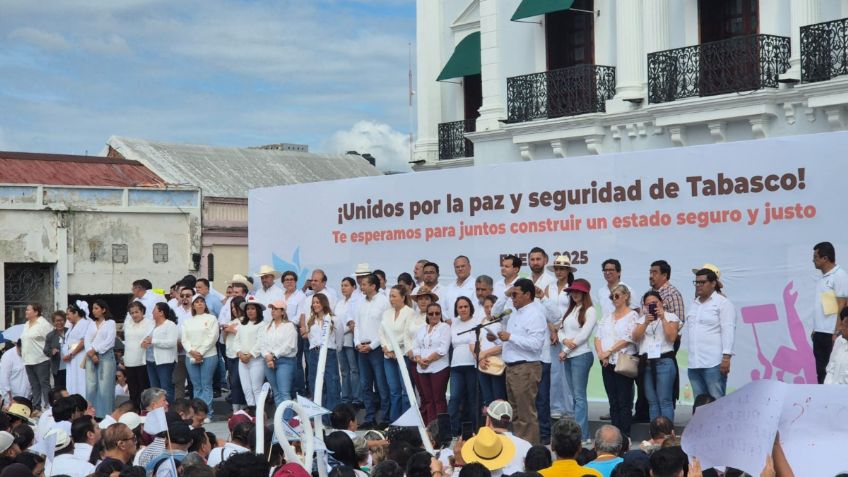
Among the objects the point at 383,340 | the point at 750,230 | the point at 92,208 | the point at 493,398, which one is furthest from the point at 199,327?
the point at 92,208

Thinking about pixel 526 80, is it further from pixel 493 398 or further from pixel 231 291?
pixel 493 398

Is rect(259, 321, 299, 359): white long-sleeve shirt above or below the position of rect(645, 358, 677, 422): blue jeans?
above

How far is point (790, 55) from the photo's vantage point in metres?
22.9

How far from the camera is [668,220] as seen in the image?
15.1m

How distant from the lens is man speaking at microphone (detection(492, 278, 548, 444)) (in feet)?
44.9

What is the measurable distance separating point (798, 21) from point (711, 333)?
10731 mm

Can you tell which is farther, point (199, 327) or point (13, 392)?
point (13, 392)

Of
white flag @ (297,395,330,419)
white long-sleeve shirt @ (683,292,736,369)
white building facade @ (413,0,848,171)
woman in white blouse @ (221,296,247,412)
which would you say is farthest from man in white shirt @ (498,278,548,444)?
white building facade @ (413,0,848,171)

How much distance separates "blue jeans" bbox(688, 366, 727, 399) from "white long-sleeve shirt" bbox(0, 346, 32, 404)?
10.0m

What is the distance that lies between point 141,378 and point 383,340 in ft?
14.2

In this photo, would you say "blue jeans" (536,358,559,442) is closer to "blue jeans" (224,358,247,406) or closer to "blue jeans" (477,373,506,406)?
"blue jeans" (477,373,506,406)

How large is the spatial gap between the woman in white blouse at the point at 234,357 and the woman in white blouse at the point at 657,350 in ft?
19.4

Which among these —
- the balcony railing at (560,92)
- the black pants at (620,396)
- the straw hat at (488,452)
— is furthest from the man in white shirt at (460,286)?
the balcony railing at (560,92)

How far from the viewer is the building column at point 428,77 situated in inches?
1229
